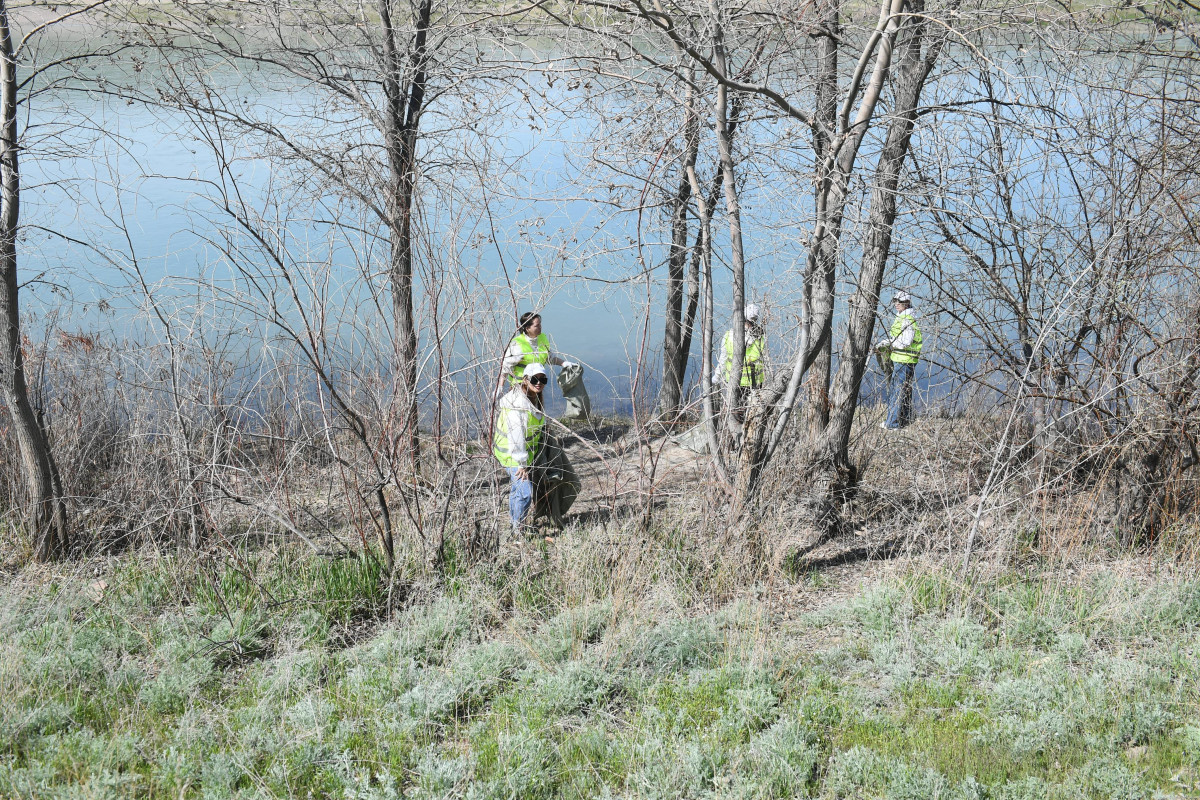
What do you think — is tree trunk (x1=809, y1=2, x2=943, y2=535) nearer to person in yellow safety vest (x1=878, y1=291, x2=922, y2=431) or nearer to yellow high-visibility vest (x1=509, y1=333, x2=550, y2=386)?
person in yellow safety vest (x1=878, y1=291, x2=922, y2=431)

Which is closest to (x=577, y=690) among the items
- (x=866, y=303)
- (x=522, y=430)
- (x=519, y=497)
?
(x=519, y=497)

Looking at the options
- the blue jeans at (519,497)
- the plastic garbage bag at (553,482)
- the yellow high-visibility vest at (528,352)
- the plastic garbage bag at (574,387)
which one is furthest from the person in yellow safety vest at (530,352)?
the blue jeans at (519,497)

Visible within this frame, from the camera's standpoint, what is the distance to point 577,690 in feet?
14.3

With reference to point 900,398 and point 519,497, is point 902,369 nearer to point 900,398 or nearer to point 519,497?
point 900,398

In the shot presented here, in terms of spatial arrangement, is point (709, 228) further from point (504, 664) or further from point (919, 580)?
point (504, 664)

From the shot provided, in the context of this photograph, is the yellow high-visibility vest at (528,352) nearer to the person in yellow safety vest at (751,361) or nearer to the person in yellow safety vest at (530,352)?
the person in yellow safety vest at (530,352)

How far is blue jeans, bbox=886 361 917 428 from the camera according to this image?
8891mm

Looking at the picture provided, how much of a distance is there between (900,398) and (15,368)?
786 centimetres

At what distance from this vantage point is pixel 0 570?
647 cm

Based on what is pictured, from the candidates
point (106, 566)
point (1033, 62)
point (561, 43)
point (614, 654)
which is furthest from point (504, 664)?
point (1033, 62)

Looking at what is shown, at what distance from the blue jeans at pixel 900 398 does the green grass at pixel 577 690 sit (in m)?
3.28

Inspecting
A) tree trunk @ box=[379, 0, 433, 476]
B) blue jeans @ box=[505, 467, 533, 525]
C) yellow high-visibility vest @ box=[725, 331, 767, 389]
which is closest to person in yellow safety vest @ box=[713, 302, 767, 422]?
yellow high-visibility vest @ box=[725, 331, 767, 389]

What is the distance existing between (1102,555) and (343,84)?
23.3ft

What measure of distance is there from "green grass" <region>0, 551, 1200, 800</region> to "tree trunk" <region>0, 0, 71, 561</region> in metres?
1.01
